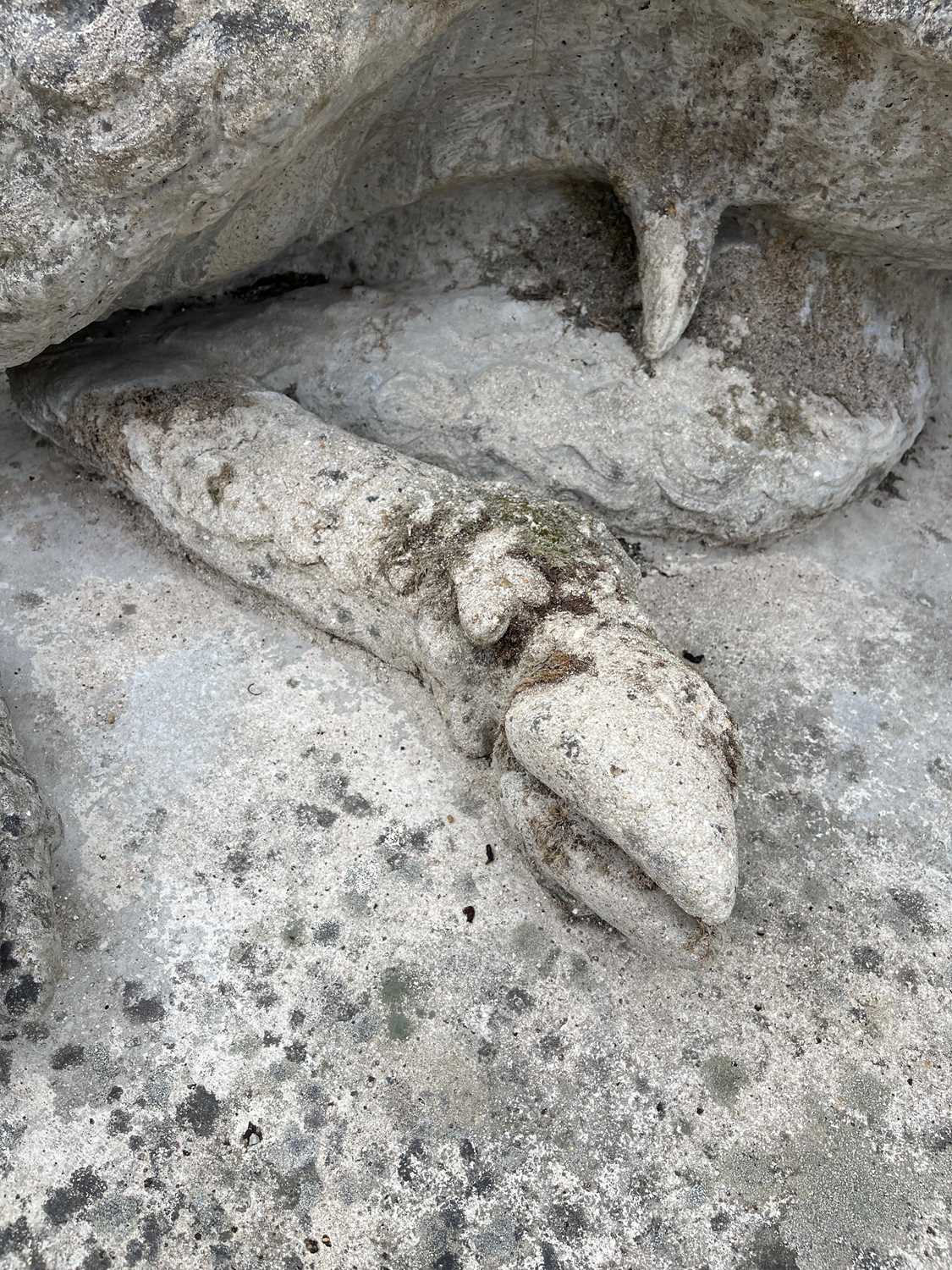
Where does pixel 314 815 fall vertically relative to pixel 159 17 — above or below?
below

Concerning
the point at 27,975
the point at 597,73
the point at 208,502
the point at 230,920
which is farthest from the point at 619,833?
the point at 597,73

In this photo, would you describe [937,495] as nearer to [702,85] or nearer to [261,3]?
[702,85]

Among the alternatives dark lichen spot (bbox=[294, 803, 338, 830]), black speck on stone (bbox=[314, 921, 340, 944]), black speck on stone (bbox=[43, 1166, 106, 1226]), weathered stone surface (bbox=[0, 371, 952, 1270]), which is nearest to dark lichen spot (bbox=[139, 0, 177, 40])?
weathered stone surface (bbox=[0, 371, 952, 1270])

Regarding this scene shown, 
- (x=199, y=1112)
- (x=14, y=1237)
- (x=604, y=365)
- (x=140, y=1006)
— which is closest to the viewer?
(x=14, y=1237)

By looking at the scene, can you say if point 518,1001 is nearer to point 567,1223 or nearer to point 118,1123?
point 567,1223

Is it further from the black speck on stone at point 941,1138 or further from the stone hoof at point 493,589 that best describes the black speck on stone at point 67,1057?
the black speck on stone at point 941,1138

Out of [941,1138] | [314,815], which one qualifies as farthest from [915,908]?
[314,815]

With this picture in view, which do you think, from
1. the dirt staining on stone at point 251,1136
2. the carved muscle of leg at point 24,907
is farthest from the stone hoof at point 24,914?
the dirt staining on stone at point 251,1136
